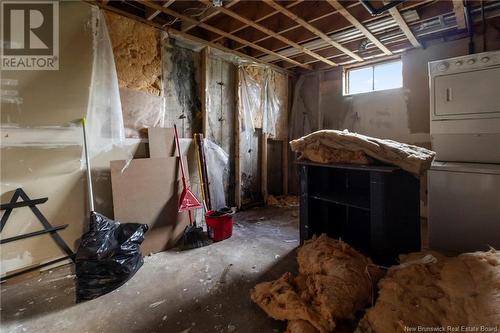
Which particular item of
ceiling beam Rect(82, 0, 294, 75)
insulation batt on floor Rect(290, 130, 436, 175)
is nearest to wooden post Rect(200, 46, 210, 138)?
ceiling beam Rect(82, 0, 294, 75)

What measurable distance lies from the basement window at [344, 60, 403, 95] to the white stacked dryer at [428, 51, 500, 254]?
3.86ft

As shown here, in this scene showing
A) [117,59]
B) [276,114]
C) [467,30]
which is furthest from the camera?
[276,114]

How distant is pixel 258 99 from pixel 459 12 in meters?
2.54

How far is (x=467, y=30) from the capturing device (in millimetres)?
2871

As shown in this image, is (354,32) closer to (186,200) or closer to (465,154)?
(465,154)

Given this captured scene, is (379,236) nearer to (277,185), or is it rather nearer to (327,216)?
(327,216)

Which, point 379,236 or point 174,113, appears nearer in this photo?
point 379,236

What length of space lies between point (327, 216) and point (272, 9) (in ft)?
7.05

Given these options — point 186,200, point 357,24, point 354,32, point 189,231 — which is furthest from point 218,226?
point 354,32

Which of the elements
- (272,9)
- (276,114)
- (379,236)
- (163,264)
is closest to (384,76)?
(276,114)

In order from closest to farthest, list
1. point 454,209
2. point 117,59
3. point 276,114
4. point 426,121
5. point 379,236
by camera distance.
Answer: point 379,236, point 454,209, point 117,59, point 426,121, point 276,114

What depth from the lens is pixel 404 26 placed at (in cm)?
270

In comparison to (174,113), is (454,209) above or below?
below

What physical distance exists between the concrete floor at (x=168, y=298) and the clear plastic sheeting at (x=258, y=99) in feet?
6.93
